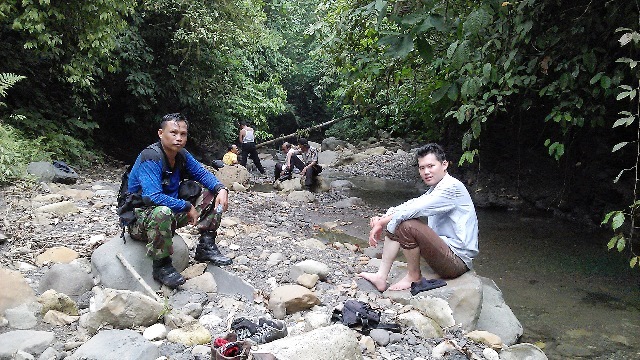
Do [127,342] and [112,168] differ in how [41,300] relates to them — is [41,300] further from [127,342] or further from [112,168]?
[112,168]

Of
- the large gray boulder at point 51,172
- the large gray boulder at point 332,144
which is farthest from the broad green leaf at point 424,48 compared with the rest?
the large gray boulder at point 332,144

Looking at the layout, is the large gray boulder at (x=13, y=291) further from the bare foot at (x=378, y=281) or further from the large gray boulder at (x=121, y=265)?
the bare foot at (x=378, y=281)

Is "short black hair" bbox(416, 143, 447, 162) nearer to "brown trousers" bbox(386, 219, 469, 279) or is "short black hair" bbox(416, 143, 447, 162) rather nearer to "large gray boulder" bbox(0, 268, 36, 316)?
"brown trousers" bbox(386, 219, 469, 279)

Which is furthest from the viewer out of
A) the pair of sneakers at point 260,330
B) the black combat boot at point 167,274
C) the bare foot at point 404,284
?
the bare foot at point 404,284

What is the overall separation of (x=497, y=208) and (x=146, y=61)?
885 cm

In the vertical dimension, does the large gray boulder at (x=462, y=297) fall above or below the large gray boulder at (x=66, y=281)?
below

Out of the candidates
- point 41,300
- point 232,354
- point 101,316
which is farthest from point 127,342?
point 41,300

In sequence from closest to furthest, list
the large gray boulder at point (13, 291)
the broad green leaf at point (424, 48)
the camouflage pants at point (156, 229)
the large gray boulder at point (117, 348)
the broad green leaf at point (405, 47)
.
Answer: the broad green leaf at point (405, 47) < the broad green leaf at point (424, 48) < the large gray boulder at point (117, 348) < the large gray boulder at point (13, 291) < the camouflage pants at point (156, 229)

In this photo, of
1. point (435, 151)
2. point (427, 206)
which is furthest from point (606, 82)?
point (427, 206)

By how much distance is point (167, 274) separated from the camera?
3961mm

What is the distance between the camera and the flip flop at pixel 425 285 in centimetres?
437

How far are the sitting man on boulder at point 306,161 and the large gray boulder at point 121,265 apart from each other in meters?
7.31

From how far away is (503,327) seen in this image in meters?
4.47

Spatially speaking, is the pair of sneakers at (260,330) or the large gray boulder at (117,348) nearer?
the large gray boulder at (117,348)
